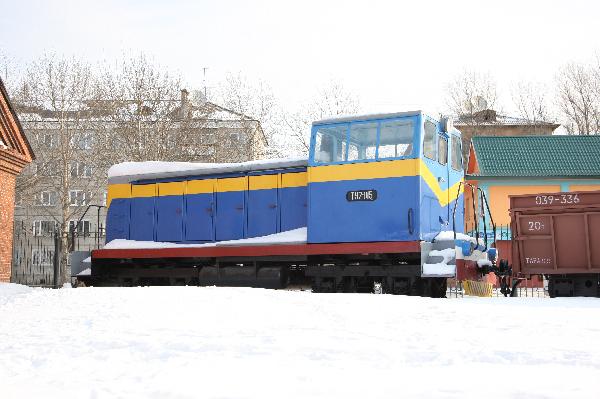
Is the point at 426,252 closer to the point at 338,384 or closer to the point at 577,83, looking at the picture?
the point at 338,384

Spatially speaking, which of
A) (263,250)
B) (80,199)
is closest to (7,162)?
(263,250)

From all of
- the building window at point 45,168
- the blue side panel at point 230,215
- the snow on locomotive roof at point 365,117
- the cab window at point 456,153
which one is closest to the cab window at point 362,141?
the snow on locomotive roof at point 365,117

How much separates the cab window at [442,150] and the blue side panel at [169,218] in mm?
5544

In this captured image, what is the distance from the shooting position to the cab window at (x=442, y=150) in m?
12.0

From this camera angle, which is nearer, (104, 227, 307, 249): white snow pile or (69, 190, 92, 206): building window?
(104, 227, 307, 249): white snow pile

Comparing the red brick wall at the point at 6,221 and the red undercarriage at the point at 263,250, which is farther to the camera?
the red brick wall at the point at 6,221

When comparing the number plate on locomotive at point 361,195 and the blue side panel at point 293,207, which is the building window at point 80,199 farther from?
the number plate on locomotive at point 361,195

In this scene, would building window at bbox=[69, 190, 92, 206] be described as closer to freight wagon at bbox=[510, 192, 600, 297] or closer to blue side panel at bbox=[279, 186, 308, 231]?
blue side panel at bbox=[279, 186, 308, 231]

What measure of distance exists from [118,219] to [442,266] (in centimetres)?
768

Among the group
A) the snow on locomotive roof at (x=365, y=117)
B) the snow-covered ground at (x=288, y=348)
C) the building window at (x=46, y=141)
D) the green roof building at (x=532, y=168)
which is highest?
the building window at (x=46, y=141)

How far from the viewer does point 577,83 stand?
47.8 meters

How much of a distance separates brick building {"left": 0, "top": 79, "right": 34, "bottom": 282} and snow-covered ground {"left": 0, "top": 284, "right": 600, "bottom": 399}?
8194mm

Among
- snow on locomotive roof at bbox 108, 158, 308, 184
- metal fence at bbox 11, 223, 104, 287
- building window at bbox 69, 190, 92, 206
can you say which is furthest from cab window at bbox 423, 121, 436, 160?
building window at bbox 69, 190, 92, 206

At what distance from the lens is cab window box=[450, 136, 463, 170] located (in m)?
12.7
